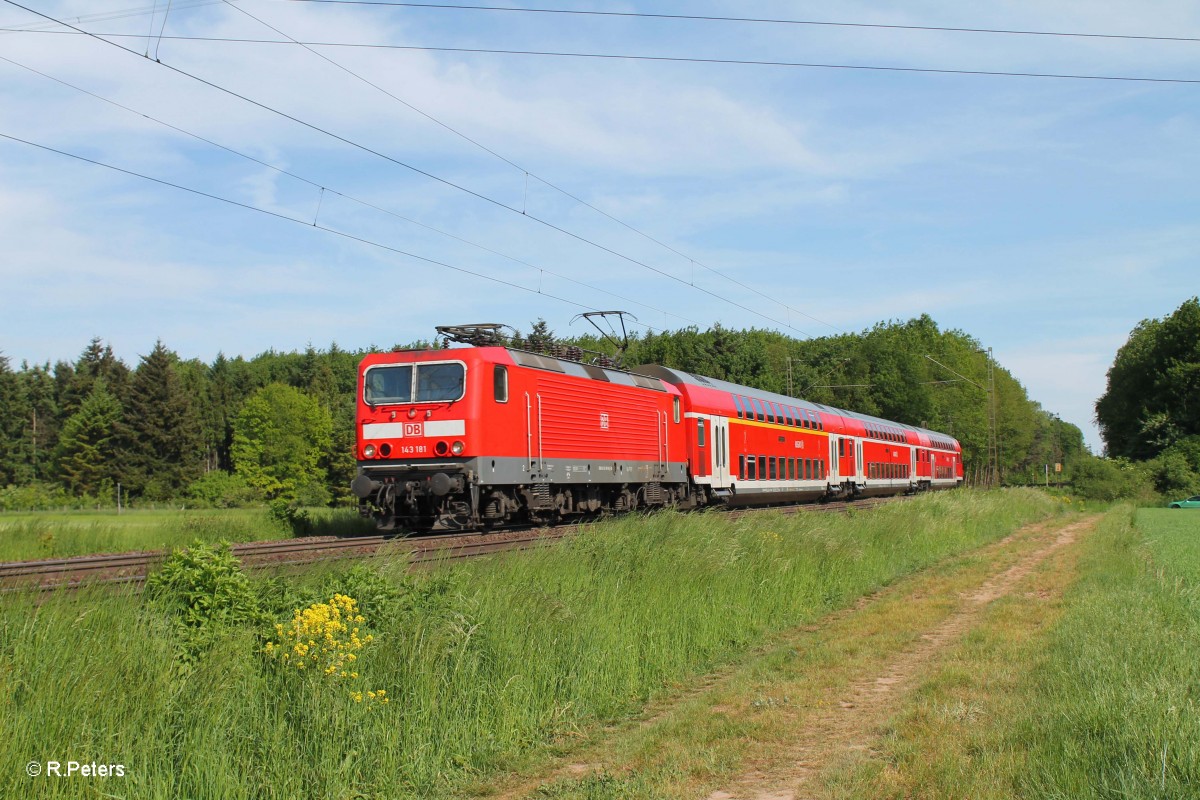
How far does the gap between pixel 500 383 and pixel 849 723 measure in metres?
12.3

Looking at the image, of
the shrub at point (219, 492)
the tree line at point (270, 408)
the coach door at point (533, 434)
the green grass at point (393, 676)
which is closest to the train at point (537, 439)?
the coach door at point (533, 434)

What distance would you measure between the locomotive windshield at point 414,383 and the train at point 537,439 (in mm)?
27

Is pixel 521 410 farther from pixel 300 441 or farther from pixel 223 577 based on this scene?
pixel 300 441

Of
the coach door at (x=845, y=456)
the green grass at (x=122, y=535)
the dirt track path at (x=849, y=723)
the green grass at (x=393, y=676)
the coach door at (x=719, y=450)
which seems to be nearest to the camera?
the green grass at (x=393, y=676)

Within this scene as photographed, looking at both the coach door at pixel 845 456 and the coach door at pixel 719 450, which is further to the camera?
the coach door at pixel 845 456

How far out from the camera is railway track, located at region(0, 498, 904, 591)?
1048cm

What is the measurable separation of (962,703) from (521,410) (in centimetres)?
1268

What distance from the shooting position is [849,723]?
7.96 metres

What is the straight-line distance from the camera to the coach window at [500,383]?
19047 millimetres

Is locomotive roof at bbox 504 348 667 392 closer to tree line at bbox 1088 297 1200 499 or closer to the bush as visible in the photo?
the bush

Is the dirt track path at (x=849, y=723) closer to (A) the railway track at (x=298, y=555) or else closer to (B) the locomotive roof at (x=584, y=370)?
(A) the railway track at (x=298, y=555)

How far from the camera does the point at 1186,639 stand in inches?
368

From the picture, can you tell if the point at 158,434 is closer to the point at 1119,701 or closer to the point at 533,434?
the point at 533,434

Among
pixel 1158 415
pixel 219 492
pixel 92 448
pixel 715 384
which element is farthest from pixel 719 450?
pixel 92 448
